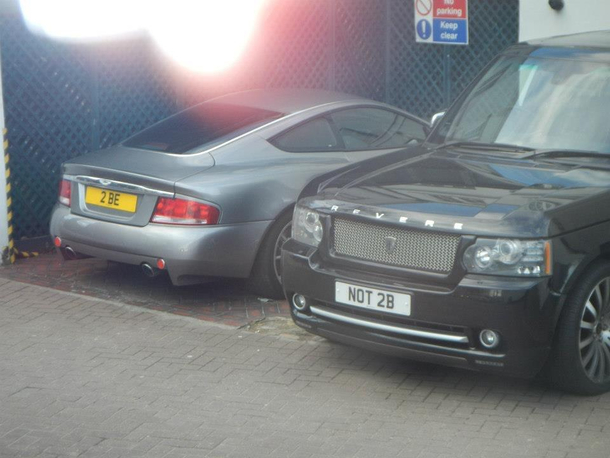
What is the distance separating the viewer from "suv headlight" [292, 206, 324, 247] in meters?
6.57

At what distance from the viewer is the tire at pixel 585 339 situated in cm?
598

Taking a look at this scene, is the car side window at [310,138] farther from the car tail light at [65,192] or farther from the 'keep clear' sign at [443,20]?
the 'keep clear' sign at [443,20]

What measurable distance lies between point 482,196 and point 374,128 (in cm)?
327

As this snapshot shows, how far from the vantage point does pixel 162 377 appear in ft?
22.0

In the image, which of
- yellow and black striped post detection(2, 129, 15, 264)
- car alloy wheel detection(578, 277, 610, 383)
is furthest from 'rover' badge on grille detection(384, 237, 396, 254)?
yellow and black striped post detection(2, 129, 15, 264)

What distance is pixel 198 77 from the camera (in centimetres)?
1196

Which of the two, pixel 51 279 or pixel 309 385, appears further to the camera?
pixel 51 279

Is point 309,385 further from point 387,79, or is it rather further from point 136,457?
point 387,79

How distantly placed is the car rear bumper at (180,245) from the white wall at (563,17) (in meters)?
5.92

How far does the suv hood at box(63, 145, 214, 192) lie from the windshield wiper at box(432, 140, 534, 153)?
6.22 ft

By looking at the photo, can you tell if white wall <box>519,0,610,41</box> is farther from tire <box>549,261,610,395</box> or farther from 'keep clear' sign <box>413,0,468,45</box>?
tire <box>549,261,610,395</box>

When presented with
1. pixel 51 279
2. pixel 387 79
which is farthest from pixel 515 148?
pixel 387 79

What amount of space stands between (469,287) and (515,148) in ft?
4.76

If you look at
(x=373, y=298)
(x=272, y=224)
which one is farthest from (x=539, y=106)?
(x=272, y=224)
